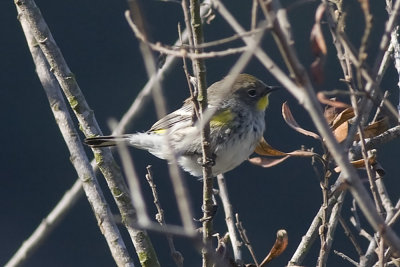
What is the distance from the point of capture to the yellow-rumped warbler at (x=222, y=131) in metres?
4.46

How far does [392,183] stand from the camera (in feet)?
26.6

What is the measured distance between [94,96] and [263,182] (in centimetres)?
203

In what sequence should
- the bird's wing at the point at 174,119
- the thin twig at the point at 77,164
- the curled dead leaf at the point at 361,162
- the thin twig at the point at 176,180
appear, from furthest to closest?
the bird's wing at the point at 174,119 → the thin twig at the point at 77,164 → the curled dead leaf at the point at 361,162 → the thin twig at the point at 176,180

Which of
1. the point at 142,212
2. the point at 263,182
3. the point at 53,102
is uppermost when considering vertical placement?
the point at 263,182

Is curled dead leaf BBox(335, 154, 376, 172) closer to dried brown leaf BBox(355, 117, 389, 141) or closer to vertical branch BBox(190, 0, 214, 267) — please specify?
dried brown leaf BBox(355, 117, 389, 141)

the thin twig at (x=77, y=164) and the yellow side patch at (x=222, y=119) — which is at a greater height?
the yellow side patch at (x=222, y=119)

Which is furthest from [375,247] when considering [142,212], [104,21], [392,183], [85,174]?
[104,21]

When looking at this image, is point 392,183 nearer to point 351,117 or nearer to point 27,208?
point 27,208

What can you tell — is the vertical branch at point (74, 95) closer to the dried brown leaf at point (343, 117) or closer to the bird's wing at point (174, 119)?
the dried brown leaf at point (343, 117)

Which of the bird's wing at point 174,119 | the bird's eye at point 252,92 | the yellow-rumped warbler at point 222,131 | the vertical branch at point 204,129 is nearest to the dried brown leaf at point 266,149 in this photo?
A: the vertical branch at point 204,129

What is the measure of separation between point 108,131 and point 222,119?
142 inches

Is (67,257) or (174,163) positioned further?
(67,257)

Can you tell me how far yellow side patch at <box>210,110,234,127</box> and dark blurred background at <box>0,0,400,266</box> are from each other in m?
3.18

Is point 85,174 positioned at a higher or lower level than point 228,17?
higher
